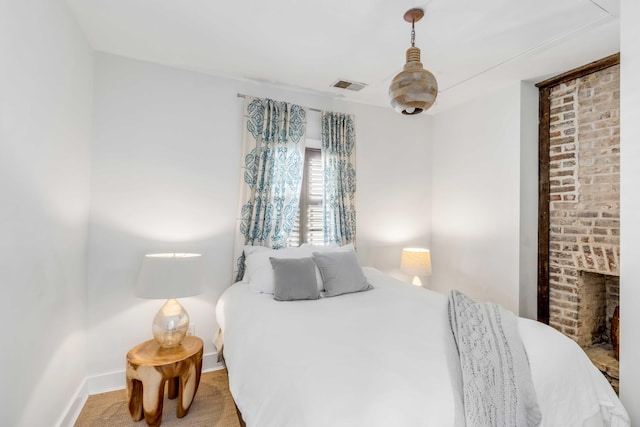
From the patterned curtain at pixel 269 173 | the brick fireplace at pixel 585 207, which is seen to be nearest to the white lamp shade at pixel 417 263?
the brick fireplace at pixel 585 207

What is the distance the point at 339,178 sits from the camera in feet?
11.1

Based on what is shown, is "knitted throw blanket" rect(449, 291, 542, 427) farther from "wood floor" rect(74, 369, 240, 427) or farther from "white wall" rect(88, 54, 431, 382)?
"white wall" rect(88, 54, 431, 382)

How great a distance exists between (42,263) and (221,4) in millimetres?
1803

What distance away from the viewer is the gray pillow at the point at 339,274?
2514mm

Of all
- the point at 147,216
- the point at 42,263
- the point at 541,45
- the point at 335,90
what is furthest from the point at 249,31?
the point at 541,45

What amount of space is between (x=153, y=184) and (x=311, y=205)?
4.88 feet

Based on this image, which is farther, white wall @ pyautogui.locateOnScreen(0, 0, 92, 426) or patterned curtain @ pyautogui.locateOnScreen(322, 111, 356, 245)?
patterned curtain @ pyautogui.locateOnScreen(322, 111, 356, 245)

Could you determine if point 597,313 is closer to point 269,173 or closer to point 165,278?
point 269,173

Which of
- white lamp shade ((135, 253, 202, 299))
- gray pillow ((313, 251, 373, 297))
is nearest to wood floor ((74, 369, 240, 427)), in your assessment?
white lamp shade ((135, 253, 202, 299))

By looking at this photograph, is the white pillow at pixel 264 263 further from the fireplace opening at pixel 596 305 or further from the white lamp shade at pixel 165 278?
the fireplace opening at pixel 596 305

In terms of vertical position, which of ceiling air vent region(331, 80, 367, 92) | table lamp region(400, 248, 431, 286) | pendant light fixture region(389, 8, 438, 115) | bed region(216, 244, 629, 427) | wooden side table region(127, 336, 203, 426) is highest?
ceiling air vent region(331, 80, 367, 92)

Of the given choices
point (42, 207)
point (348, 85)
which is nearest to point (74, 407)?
point (42, 207)

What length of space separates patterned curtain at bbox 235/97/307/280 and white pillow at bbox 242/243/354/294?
0.13 m

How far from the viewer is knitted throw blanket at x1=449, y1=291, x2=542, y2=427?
1.22 metres
